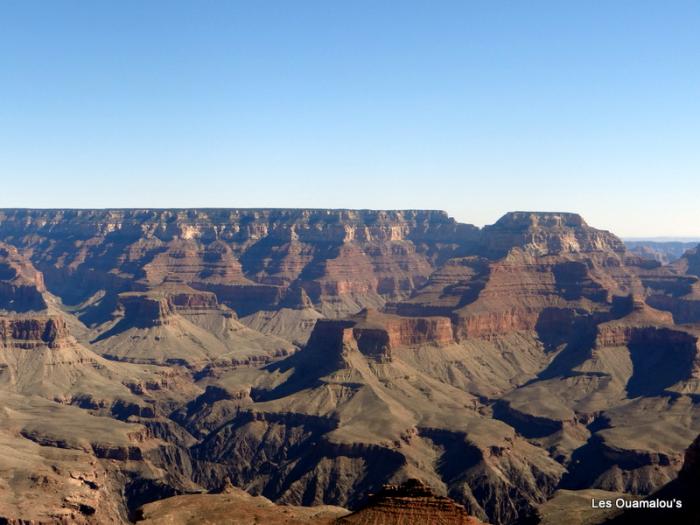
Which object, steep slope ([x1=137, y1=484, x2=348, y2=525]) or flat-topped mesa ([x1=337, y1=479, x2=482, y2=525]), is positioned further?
steep slope ([x1=137, y1=484, x2=348, y2=525])

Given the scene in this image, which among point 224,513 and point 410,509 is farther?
point 224,513

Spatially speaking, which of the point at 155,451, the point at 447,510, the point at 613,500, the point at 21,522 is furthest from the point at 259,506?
the point at 155,451

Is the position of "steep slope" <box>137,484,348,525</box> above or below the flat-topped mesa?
below

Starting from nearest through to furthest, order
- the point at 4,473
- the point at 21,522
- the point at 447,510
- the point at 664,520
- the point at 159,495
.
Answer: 1. the point at 447,510
2. the point at 664,520
3. the point at 21,522
4. the point at 4,473
5. the point at 159,495

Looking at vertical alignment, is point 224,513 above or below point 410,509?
below

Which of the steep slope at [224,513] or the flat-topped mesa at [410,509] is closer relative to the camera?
the flat-topped mesa at [410,509]

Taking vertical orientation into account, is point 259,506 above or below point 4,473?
above

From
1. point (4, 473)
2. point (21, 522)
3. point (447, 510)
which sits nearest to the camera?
point (447, 510)

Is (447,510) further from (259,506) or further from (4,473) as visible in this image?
(4,473)
